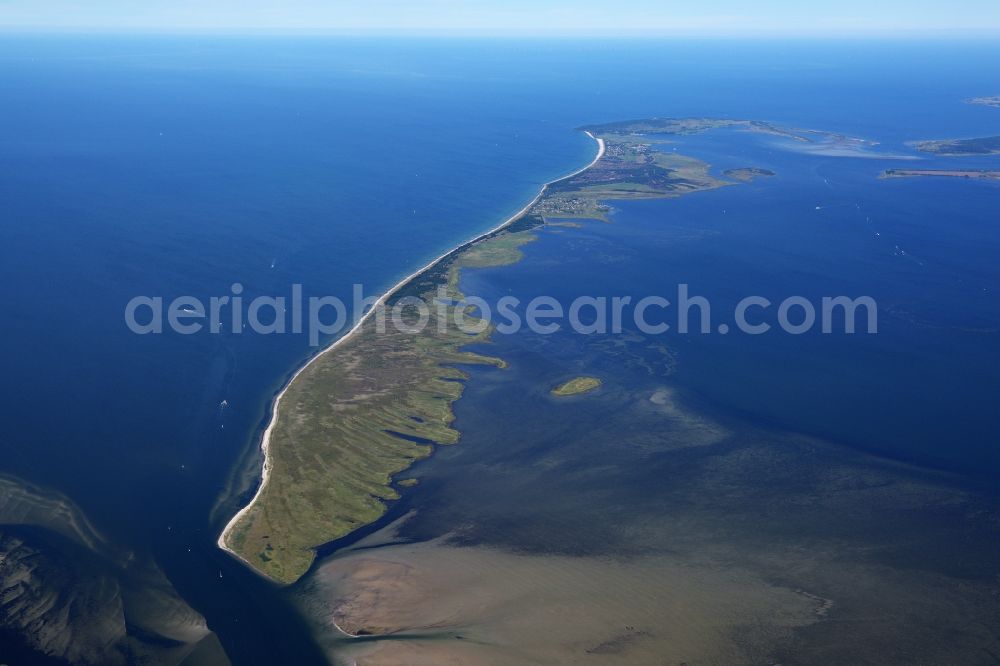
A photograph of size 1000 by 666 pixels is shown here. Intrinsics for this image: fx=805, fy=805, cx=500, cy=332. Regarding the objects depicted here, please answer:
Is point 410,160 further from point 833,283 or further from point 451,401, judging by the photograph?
point 451,401

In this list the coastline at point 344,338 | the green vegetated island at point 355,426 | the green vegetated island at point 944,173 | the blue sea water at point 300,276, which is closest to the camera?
the green vegetated island at point 355,426

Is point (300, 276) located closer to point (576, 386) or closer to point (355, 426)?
point (355, 426)

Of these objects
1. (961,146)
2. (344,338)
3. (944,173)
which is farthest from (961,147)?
(344,338)

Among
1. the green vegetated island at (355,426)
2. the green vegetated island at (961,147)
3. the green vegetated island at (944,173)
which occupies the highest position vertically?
the green vegetated island at (961,147)

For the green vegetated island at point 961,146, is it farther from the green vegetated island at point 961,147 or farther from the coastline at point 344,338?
the coastline at point 344,338

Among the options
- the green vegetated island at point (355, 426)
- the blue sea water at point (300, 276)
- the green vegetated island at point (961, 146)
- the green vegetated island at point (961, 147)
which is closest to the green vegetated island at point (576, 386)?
the green vegetated island at point (355, 426)

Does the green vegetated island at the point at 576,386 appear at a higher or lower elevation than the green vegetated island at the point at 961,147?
lower
